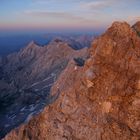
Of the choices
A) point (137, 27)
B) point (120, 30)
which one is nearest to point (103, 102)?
point (120, 30)

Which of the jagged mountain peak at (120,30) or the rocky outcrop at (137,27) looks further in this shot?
the rocky outcrop at (137,27)

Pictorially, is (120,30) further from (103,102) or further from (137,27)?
(103,102)

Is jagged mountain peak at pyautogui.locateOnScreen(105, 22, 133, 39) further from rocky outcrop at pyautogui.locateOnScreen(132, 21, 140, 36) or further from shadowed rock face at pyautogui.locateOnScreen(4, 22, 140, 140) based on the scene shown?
rocky outcrop at pyautogui.locateOnScreen(132, 21, 140, 36)

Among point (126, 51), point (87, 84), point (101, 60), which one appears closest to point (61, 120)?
point (87, 84)

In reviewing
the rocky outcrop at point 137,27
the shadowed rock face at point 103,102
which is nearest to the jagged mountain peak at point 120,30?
the shadowed rock face at point 103,102

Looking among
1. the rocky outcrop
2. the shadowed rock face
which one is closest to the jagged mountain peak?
the shadowed rock face

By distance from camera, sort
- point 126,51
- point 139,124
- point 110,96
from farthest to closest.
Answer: point 126,51 → point 110,96 → point 139,124

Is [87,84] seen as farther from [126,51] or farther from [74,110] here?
[126,51]

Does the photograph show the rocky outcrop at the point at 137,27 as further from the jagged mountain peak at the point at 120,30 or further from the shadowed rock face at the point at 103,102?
the shadowed rock face at the point at 103,102
